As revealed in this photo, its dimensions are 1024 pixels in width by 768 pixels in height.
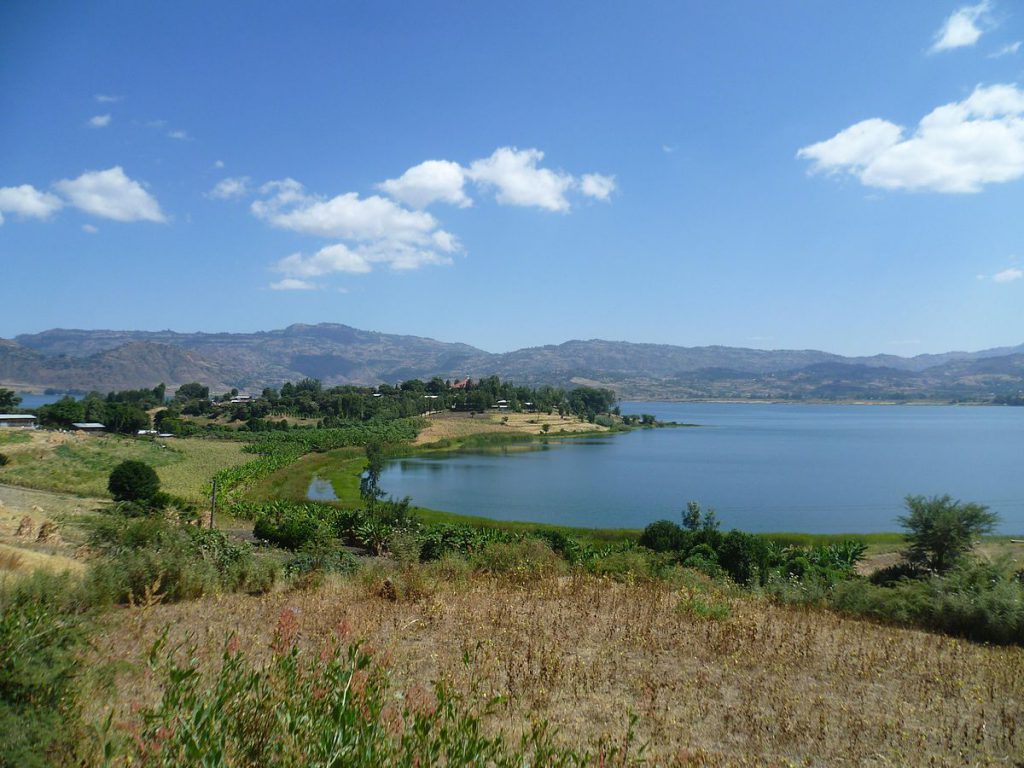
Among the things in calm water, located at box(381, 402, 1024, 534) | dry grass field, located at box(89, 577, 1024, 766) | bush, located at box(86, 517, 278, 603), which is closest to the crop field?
calm water, located at box(381, 402, 1024, 534)

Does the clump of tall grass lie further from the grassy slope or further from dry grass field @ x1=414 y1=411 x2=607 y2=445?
dry grass field @ x1=414 y1=411 x2=607 y2=445

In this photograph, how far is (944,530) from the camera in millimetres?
23406

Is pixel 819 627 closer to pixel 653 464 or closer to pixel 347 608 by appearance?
pixel 347 608

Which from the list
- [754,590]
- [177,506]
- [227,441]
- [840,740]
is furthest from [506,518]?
[227,441]

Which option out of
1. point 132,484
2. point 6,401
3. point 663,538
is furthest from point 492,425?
point 663,538

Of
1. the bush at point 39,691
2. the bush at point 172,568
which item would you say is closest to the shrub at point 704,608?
the bush at point 172,568

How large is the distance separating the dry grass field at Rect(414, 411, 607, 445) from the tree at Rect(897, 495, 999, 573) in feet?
231

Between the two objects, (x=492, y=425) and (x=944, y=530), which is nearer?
(x=944, y=530)

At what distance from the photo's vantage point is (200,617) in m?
5.91

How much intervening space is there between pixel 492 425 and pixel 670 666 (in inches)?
4040

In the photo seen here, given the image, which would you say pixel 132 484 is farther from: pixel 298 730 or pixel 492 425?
pixel 492 425

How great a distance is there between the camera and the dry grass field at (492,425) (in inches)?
3828

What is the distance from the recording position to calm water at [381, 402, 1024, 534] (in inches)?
1667

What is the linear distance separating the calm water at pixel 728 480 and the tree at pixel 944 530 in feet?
46.5
